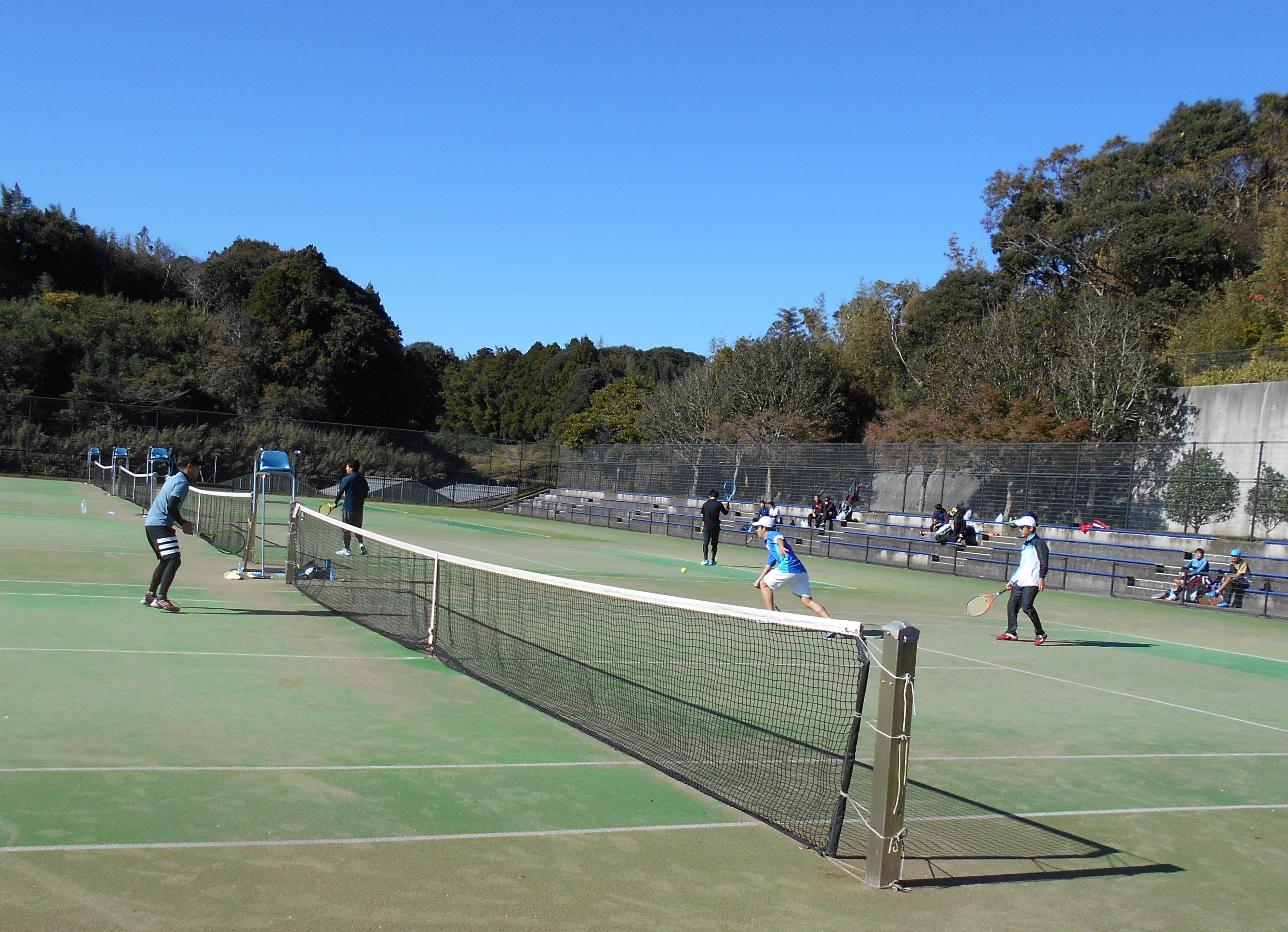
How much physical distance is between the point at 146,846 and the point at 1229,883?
5161 millimetres

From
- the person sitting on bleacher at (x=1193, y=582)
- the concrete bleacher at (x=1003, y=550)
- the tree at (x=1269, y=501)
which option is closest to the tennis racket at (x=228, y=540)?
the concrete bleacher at (x=1003, y=550)

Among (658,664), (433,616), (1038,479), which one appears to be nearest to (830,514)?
(1038,479)

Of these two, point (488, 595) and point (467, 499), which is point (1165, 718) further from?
point (467, 499)

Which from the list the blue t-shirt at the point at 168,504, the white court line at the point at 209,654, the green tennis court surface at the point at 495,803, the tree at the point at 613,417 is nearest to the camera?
the green tennis court surface at the point at 495,803

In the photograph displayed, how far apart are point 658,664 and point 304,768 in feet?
13.8

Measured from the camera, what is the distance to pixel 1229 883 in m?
4.93

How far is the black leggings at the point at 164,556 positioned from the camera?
10836 millimetres

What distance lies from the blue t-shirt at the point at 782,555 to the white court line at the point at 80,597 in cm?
654

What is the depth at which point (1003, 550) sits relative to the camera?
26266 mm

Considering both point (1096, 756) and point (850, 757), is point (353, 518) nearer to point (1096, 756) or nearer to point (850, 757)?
point (1096, 756)

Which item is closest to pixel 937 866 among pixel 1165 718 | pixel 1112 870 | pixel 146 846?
pixel 1112 870

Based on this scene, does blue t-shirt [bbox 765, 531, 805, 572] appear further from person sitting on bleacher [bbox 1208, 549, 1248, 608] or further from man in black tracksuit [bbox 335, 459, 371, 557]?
person sitting on bleacher [bbox 1208, 549, 1248, 608]

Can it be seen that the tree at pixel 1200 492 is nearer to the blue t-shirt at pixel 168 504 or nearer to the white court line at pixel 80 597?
the white court line at pixel 80 597

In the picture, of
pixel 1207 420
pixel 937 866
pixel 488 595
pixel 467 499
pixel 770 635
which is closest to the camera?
pixel 937 866
